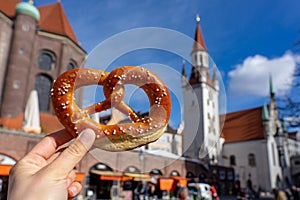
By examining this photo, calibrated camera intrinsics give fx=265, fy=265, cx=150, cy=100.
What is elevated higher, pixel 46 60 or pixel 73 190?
pixel 46 60

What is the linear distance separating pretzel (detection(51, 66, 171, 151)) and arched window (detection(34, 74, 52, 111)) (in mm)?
20873

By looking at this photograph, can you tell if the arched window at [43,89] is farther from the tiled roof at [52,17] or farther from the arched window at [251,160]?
the arched window at [251,160]

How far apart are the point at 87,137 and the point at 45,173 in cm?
35

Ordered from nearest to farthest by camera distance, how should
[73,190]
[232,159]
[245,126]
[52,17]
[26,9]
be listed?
[73,190] → [26,9] → [52,17] → [232,159] → [245,126]

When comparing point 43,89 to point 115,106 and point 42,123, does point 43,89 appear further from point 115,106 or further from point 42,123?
point 115,106

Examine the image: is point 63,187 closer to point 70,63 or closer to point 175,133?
point 175,133

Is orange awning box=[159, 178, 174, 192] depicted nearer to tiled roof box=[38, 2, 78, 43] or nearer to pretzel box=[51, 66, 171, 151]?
pretzel box=[51, 66, 171, 151]

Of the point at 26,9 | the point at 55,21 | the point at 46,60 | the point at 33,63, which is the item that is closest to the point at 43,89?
the point at 33,63

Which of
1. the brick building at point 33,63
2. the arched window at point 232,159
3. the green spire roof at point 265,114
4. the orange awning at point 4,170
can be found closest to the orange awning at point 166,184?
the brick building at point 33,63

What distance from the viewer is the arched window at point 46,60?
2278cm

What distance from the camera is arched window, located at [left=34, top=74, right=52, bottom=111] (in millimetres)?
21500

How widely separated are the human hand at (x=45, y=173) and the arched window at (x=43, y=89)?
2108 cm

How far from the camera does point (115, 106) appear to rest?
206 cm

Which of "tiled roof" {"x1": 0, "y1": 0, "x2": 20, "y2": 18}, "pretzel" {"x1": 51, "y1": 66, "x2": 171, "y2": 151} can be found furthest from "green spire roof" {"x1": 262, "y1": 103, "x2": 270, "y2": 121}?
"pretzel" {"x1": 51, "y1": 66, "x2": 171, "y2": 151}
